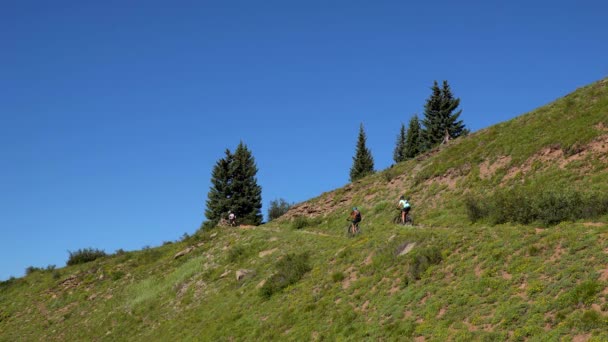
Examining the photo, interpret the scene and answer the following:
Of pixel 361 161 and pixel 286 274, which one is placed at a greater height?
pixel 361 161

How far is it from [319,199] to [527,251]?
35.1 m

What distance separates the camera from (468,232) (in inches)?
950

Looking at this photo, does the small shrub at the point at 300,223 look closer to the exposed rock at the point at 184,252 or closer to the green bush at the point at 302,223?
the green bush at the point at 302,223

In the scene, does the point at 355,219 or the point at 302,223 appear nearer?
the point at 355,219

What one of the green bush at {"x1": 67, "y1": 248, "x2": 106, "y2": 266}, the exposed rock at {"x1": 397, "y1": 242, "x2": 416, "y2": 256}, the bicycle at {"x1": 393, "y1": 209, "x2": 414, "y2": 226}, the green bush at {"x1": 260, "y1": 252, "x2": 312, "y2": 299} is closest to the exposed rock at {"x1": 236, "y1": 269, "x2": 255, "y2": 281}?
the green bush at {"x1": 260, "y1": 252, "x2": 312, "y2": 299}

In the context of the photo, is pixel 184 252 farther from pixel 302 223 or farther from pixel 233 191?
pixel 233 191

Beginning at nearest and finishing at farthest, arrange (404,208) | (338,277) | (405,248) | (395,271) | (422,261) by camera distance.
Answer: (422,261) < (395,271) < (405,248) < (338,277) < (404,208)

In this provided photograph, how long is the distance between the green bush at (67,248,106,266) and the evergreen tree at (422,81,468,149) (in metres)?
54.3

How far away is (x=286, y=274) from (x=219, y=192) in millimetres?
52254

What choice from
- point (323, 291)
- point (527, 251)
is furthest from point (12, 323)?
point (527, 251)

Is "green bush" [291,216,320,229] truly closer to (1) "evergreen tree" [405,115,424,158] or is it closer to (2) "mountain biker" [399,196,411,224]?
(2) "mountain biker" [399,196,411,224]

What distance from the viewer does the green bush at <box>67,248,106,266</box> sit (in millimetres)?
62125

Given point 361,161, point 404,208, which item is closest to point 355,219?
point 404,208

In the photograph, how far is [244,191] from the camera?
263 feet
